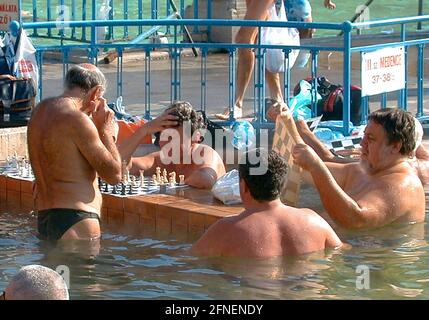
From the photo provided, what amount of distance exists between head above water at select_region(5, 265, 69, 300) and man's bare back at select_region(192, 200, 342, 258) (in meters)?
2.29

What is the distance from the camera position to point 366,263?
6.38 metres

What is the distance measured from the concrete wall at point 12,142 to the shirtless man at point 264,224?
146 inches

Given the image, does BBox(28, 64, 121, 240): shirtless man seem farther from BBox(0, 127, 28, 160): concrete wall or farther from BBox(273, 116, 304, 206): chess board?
BBox(0, 127, 28, 160): concrete wall

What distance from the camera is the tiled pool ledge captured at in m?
7.08

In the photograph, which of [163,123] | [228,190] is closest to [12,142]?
[163,123]

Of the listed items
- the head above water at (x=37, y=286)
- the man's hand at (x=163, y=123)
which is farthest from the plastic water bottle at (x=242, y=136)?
the head above water at (x=37, y=286)

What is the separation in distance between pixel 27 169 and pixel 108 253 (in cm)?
182

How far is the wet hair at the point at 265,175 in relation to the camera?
570 cm

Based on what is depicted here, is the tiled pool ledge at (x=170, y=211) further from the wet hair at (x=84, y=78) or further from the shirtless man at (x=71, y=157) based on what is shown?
the wet hair at (x=84, y=78)

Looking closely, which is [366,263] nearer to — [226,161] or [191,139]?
[191,139]

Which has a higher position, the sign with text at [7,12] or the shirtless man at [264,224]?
the sign with text at [7,12]

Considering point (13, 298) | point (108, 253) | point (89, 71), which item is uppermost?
point (89, 71)

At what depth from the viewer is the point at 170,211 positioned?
725 centimetres

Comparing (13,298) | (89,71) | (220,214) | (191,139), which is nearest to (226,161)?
(191,139)
